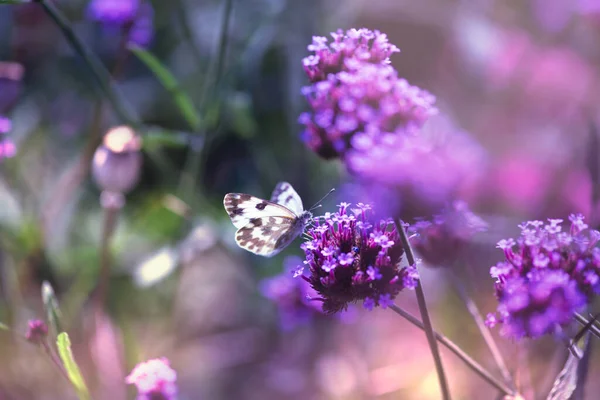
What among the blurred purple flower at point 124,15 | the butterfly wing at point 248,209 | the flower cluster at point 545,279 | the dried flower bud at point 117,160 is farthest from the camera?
the blurred purple flower at point 124,15

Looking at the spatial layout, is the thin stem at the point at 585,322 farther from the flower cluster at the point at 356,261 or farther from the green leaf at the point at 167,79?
the green leaf at the point at 167,79

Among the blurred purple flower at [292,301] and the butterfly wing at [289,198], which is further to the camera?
the blurred purple flower at [292,301]

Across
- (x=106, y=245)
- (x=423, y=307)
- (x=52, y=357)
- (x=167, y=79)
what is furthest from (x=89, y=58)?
(x=423, y=307)

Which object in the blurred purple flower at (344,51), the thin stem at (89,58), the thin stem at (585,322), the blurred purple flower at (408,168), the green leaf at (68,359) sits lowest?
the thin stem at (585,322)

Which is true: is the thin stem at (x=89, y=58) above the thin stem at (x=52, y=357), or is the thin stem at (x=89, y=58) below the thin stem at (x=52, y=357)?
above

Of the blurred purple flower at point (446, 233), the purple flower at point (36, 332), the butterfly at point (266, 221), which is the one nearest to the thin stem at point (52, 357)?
the purple flower at point (36, 332)

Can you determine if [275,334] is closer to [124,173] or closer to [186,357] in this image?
[186,357]

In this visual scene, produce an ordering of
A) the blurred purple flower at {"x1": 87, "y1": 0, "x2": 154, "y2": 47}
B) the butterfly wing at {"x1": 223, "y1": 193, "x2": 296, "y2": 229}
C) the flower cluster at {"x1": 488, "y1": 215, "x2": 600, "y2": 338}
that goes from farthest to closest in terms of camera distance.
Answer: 1. the blurred purple flower at {"x1": 87, "y1": 0, "x2": 154, "y2": 47}
2. the butterfly wing at {"x1": 223, "y1": 193, "x2": 296, "y2": 229}
3. the flower cluster at {"x1": 488, "y1": 215, "x2": 600, "y2": 338}

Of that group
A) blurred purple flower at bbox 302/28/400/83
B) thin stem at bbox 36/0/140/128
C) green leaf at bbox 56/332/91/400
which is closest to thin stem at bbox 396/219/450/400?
blurred purple flower at bbox 302/28/400/83

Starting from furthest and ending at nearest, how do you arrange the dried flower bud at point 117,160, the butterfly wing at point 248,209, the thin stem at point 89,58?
the dried flower bud at point 117,160 < the thin stem at point 89,58 < the butterfly wing at point 248,209

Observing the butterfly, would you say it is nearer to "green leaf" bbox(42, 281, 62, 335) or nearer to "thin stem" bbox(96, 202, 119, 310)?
"green leaf" bbox(42, 281, 62, 335)
